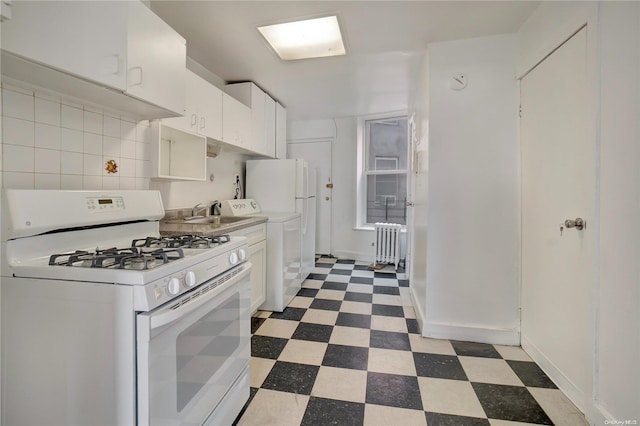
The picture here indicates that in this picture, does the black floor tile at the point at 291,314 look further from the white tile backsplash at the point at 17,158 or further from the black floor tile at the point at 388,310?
the white tile backsplash at the point at 17,158

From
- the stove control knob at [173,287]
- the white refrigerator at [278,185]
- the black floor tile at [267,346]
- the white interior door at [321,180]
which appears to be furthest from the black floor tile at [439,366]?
the white interior door at [321,180]

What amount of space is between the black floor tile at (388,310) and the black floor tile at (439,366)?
0.64 metres

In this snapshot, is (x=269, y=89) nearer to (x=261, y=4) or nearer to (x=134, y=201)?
(x=261, y=4)

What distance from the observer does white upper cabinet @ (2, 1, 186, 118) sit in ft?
3.33

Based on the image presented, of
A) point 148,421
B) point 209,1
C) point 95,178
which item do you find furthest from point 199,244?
point 209,1

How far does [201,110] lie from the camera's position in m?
2.15

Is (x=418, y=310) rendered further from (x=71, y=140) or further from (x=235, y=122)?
(x=71, y=140)

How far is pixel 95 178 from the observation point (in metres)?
1.52

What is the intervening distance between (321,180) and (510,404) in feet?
12.4

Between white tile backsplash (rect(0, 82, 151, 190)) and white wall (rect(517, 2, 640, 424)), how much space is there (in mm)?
2471

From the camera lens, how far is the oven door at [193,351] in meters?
0.83

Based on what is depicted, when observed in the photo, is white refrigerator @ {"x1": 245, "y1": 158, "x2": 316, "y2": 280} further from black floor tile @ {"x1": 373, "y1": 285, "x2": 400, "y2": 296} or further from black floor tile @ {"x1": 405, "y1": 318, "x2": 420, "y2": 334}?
black floor tile @ {"x1": 405, "y1": 318, "x2": 420, "y2": 334}

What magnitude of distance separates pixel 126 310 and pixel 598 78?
209cm

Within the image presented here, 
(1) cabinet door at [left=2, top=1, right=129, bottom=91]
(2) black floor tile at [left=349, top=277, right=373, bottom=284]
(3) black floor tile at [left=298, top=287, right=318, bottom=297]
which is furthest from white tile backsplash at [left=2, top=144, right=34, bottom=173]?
(2) black floor tile at [left=349, top=277, right=373, bottom=284]
